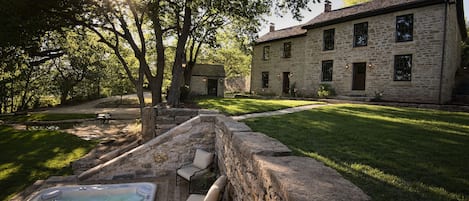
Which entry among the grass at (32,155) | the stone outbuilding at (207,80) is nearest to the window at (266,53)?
the stone outbuilding at (207,80)

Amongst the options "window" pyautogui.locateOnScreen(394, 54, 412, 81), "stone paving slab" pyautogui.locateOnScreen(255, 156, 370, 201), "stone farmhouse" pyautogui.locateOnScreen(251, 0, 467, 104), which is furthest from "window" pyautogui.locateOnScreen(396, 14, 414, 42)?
"stone paving slab" pyautogui.locateOnScreen(255, 156, 370, 201)

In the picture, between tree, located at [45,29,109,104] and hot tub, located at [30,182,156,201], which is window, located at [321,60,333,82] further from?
tree, located at [45,29,109,104]

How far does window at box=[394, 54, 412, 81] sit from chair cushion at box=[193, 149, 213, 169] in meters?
13.3

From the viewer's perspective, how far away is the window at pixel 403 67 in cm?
1462

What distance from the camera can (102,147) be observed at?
9773mm

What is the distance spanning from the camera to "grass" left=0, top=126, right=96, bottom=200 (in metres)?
7.19

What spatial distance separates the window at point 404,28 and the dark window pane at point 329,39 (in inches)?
168

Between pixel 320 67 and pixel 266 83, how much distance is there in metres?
6.21

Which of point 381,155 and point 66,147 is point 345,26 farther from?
point 66,147

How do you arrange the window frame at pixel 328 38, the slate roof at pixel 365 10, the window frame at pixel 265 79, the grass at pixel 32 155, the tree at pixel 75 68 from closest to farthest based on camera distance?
the grass at pixel 32 155, the slate roof at pixel 365 10, the window frame at pixel 328 38, the tree at pixel 75 68, the window frame at pixel 265 79

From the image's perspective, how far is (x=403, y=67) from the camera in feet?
48.8

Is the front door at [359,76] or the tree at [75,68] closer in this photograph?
the front door at [359,76]

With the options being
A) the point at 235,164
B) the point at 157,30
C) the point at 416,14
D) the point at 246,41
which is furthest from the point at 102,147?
the point at 416,14

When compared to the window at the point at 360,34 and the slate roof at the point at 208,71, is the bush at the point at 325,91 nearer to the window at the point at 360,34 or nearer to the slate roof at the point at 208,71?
the window at the point at 360,34
